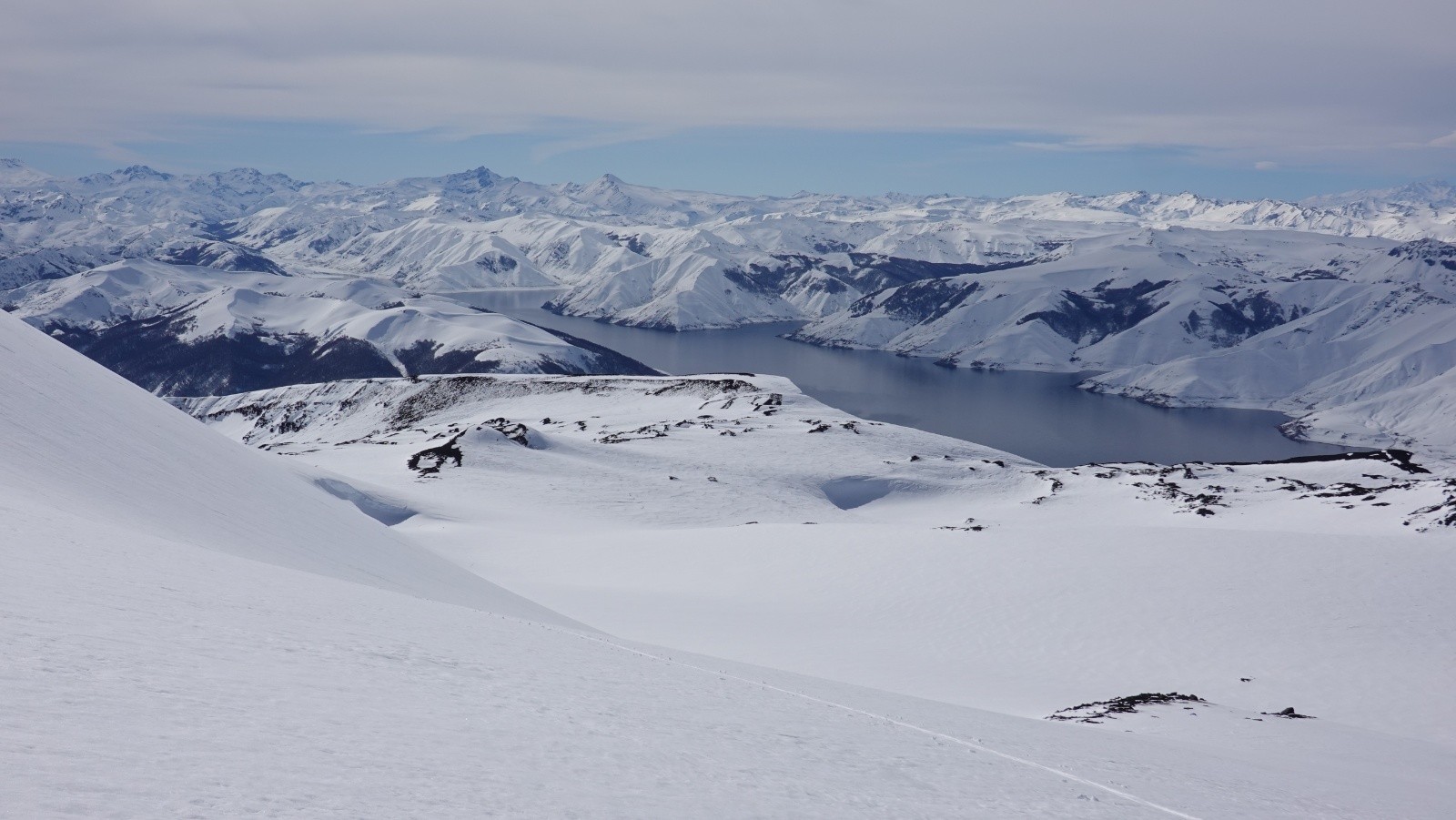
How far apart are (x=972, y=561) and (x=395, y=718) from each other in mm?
27039

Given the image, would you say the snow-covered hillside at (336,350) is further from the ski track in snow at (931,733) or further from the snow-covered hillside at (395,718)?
the ski track in snow at (931,733)

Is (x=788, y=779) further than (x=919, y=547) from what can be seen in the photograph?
No

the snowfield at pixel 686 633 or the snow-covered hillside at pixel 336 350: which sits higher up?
the snow-covered hillside at pixel 336 350

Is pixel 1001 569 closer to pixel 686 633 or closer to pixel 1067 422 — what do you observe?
pixel 686 633

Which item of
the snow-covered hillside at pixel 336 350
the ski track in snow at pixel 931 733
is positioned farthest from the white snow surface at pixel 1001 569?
the snow-covered hillside at pixel 336 350

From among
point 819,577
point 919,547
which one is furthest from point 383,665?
point 919,547

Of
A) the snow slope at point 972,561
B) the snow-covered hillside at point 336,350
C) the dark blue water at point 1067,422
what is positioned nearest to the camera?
the snow slope at point 972,561

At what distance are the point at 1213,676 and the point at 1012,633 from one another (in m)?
5.41

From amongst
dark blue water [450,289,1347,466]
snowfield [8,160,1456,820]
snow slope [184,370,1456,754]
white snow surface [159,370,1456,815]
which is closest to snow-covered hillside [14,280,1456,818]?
snowfield [8,160,1456,820]

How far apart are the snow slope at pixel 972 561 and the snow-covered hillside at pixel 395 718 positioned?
161 inches

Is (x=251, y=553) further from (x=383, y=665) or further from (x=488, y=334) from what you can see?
(x=488, y=334)

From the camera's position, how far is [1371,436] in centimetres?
16450

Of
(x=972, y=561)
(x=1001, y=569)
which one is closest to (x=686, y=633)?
(x=972, y=561)

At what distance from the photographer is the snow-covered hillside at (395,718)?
5.71 meters
